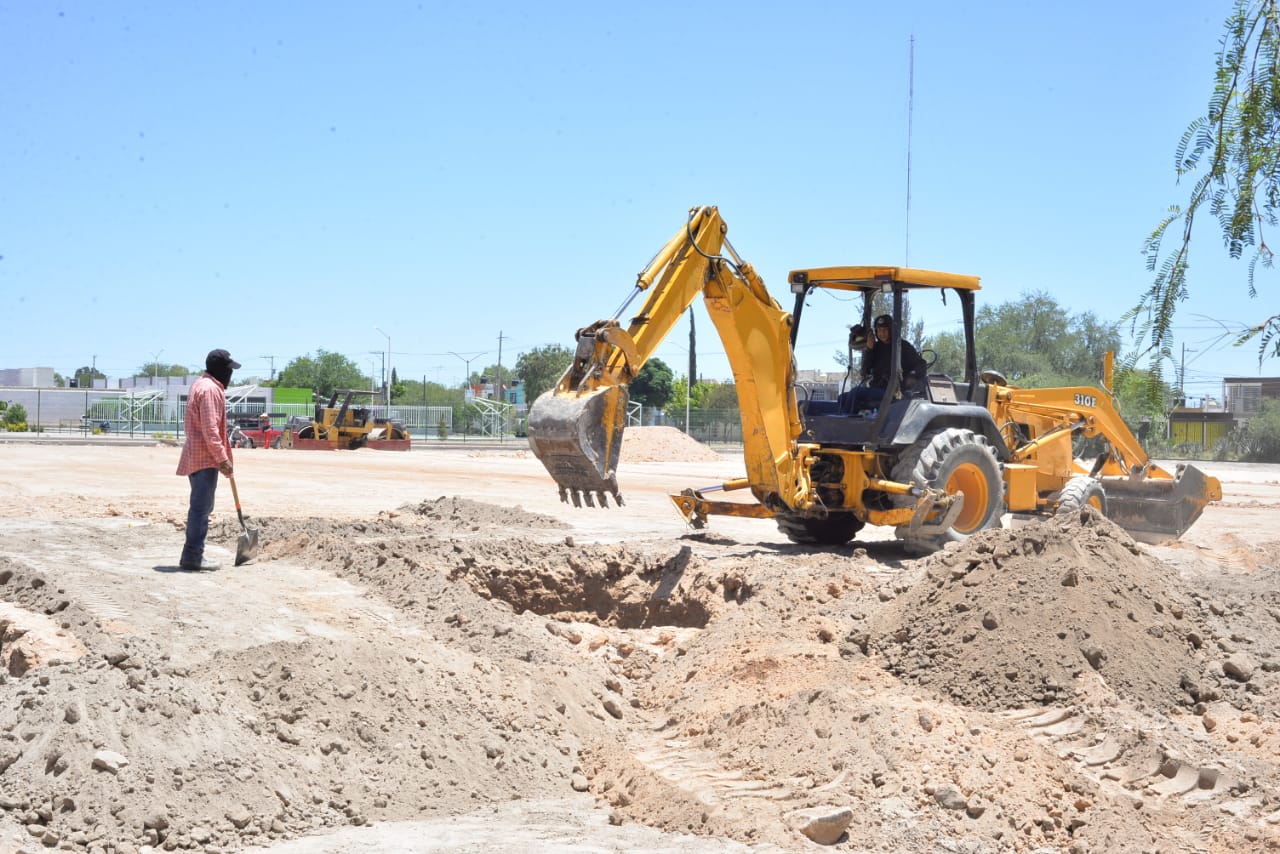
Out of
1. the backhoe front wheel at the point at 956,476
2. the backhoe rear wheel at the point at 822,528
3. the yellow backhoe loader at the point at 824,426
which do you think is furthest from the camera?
the backhoe rear wheel at the point at 822,528

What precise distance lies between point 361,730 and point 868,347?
22.2 ft

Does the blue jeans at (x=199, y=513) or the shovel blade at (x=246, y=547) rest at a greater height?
the blue jeans at (x=199, y=513)

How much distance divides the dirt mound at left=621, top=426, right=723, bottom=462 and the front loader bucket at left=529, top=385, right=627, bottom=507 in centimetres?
2650

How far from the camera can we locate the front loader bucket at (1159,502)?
13406 mm

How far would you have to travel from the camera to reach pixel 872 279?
35.9ft

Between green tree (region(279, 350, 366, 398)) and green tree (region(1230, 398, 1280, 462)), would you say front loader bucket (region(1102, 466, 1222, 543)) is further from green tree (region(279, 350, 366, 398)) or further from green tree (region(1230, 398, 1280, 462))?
green tree (region(279, 350, 366, 398))

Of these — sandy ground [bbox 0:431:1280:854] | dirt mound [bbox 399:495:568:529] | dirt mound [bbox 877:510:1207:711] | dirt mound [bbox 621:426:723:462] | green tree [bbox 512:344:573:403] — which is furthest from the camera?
green tree [bbox 512:344:573:403]

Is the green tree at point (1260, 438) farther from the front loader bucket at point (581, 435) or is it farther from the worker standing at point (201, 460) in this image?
the worker standing at point (201, 460)

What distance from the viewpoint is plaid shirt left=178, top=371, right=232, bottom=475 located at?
8.84 metres

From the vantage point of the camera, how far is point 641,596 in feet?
33.0

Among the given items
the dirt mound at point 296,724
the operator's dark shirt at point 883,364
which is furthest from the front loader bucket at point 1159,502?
the dirt mound at point 296,724

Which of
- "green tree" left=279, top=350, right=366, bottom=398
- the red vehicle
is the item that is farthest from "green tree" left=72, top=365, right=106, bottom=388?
the red vehicle

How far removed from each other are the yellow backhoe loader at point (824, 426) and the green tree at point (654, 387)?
6240cm

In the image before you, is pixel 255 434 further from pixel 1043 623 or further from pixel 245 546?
pixel 1043 623
